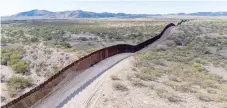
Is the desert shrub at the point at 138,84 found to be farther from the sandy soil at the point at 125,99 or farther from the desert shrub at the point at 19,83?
the desert shrub at the point at 19,83

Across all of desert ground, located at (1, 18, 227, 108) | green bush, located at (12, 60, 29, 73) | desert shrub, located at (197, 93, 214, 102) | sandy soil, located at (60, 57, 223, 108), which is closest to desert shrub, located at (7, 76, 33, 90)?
desert ground, located at (1, 18, 227, 108)

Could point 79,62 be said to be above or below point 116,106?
above

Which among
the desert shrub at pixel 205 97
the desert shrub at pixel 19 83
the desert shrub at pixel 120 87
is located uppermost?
the desert shrub at pixel 120 87

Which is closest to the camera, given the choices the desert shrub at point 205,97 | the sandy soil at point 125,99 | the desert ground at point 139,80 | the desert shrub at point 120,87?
the sandy soil at point 125,99

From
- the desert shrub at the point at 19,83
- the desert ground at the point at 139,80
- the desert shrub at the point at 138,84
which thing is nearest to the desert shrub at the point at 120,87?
the desert ground at the point at 139,80

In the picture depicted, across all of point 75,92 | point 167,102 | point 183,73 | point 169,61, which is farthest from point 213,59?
point 75,92

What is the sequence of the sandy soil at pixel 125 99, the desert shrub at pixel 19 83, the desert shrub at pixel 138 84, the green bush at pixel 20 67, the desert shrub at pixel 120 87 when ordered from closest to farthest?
the sandy soil at pixel 125 99
the desert shrub at pixel 120 87
the desert shrub at pixel 138 84
the desert shrub at pixel 19 83
the green bush at pixel 20 67

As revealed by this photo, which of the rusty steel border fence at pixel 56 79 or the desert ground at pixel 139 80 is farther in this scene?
the desert ground at pixel 139 80

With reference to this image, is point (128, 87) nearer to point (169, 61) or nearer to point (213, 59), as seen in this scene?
point (169, 61)

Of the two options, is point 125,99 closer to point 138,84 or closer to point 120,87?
point 120,87
